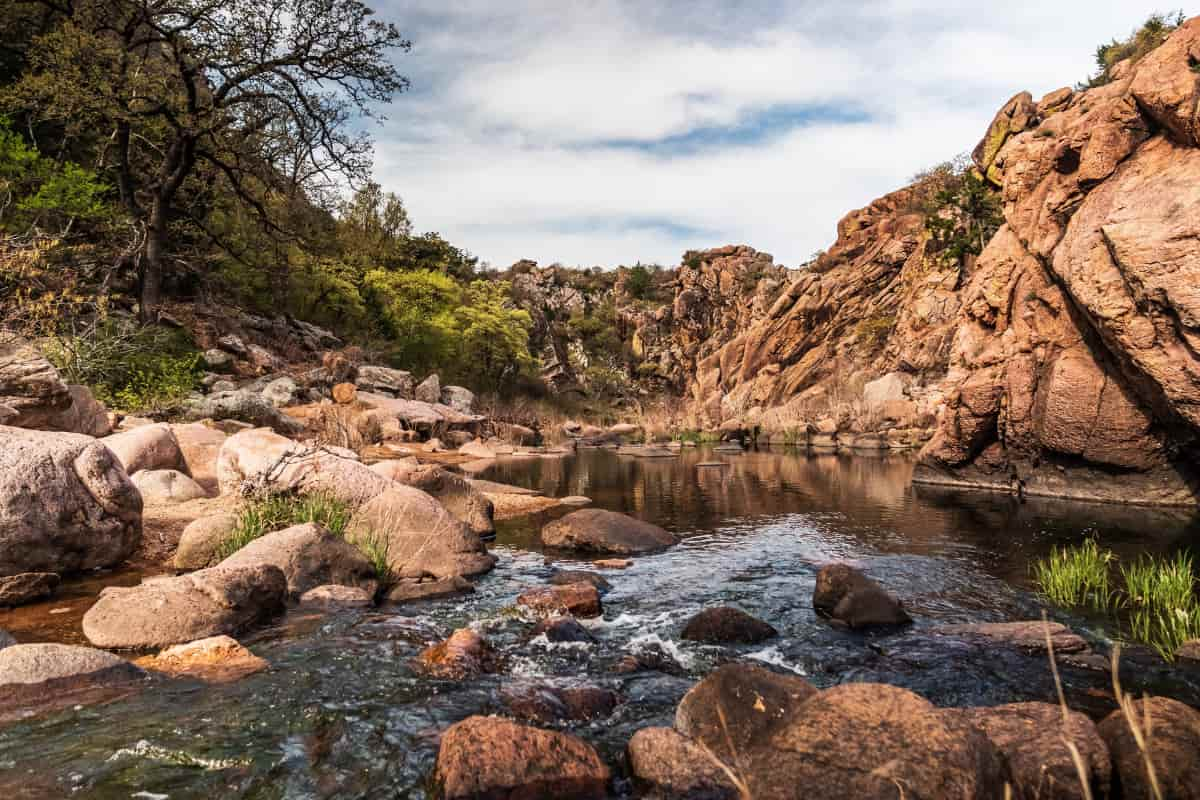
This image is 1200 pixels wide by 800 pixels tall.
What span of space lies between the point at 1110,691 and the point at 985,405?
14921 mm

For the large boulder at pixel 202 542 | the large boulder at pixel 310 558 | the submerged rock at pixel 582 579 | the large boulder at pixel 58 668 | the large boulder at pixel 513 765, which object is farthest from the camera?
the submerged rock at pixel 582 579

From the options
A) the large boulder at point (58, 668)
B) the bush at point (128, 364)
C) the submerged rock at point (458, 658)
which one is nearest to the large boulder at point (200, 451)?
the bush at point (128, 364)

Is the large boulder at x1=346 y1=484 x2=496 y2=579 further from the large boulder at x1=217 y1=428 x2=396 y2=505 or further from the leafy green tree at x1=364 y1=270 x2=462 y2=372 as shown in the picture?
the leafy green tree at x1=364 y1=270 x2=462 y2=372

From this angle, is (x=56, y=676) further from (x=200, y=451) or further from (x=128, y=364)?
(x=128, y=364)

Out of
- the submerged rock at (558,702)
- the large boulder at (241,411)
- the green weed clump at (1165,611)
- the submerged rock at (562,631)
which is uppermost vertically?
the large boulder at (241,411)

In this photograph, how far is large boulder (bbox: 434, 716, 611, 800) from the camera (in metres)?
3.67

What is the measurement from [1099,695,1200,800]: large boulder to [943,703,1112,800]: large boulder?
83mm

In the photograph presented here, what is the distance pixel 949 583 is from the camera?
8.99 m

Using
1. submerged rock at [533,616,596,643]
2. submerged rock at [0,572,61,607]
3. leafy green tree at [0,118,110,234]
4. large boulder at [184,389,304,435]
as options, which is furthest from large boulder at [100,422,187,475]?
leafy green tree at [0,118,110,234]

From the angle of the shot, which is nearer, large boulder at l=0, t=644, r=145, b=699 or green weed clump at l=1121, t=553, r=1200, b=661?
large boulder at l=0, t=644, r=145, b=699

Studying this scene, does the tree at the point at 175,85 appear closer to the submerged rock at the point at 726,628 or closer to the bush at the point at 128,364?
the bush at the point at 128,364

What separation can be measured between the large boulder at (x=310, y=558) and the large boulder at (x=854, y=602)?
17.5 feet

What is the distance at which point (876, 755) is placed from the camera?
3.22m

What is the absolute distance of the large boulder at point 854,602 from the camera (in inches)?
285
